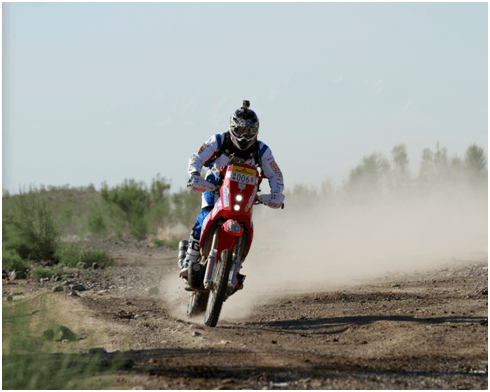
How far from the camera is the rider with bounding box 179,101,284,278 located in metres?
5.80

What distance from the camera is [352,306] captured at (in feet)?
22.7

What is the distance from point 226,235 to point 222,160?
1.23m

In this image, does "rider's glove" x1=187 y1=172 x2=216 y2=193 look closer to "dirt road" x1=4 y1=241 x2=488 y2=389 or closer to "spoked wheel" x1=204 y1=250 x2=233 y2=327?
"spoked wheel" x1=204 y1=250 x2=233 y2=327

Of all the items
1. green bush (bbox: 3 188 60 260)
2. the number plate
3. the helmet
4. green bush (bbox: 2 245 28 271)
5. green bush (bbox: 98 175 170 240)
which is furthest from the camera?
green bush (bbox: 98 175 170 240)

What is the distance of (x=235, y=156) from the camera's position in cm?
604

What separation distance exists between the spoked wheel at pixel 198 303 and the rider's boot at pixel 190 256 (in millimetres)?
373

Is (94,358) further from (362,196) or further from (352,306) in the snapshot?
(362,196)

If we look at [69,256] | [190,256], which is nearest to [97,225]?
[69,256]

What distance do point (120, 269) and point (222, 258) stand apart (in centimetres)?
852

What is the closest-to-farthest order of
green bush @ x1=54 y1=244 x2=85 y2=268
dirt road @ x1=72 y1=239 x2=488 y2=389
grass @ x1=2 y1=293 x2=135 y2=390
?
grass @ x1=2 y1=293 x2=135 y2=390
dirt road @ x1=72 y1=239 x2=488 y2=389
green bush @ x1=54 y1=244 x2=85 y2=268

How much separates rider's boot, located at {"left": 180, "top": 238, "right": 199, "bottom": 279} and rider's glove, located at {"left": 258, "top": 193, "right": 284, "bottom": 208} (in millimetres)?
1062

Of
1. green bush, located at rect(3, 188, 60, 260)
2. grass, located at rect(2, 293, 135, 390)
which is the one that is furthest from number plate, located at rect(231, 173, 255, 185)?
green bush, located at rect(3, 188, 60, 260)

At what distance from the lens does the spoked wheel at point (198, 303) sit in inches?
239

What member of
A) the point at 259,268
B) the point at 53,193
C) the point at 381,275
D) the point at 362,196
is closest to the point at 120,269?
the point at 259,268
